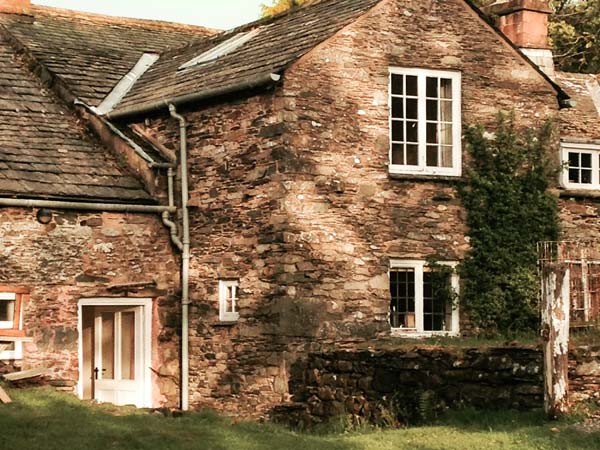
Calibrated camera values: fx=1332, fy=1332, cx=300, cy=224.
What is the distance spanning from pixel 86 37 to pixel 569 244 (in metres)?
11.3

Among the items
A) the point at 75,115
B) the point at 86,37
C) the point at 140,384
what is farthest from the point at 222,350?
the point at 86,37

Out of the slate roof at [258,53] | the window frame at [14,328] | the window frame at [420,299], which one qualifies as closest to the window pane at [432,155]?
the window frame at [420,299]

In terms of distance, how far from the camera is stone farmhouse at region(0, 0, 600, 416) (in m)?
20.9

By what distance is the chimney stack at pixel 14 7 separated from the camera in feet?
93.0

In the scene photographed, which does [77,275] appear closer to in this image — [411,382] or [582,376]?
[411,382]

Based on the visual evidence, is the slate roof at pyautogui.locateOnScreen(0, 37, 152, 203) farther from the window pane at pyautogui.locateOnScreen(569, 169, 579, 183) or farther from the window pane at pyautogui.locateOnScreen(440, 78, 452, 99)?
the window pane at pyautogui.locateOnScreen(569, 169, 579, 183)

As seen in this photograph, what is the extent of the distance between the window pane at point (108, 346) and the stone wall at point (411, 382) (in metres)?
4.04

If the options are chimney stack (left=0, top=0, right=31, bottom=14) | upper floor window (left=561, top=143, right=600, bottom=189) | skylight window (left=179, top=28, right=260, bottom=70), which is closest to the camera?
skylight window (left=179, top=28, right=260, bottom=70)

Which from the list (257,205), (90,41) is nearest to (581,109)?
(257,205)

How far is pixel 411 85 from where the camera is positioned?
22.1m

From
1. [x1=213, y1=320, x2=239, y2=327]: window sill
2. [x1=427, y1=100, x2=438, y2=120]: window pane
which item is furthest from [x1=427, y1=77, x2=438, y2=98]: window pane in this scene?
[x1=213, y1=320, x2=239, y2=327]: window sill

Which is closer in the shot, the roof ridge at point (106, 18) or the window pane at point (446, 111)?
the window pane at point (446, 111)

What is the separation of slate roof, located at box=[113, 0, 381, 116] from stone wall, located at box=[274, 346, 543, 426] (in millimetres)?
4833

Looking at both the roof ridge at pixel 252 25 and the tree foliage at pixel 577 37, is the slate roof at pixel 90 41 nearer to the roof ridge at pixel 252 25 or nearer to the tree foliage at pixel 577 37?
the roof ridge at pixel 252 25
